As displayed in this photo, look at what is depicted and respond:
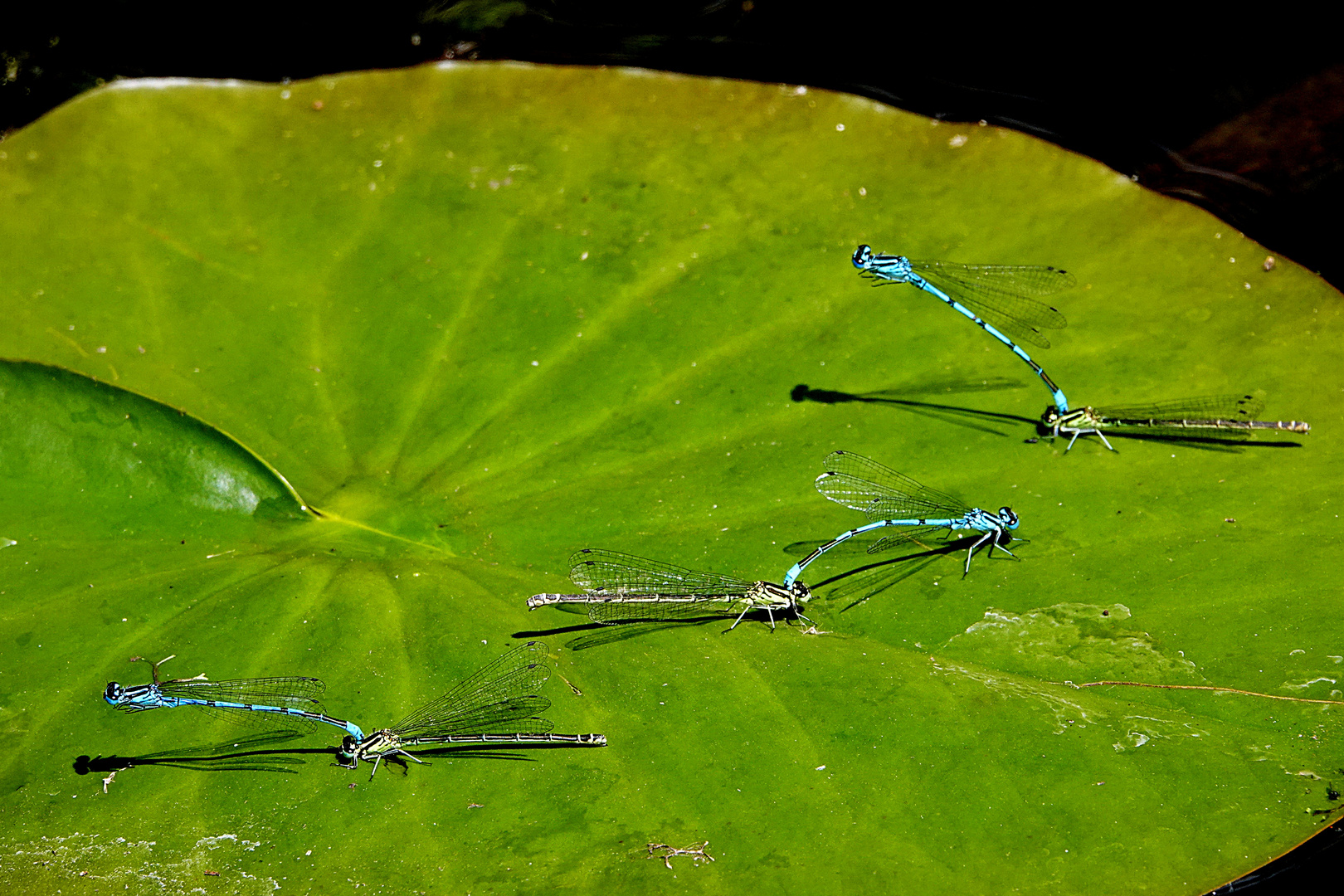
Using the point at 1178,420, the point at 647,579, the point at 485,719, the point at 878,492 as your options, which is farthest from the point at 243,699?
the point at 1178,420

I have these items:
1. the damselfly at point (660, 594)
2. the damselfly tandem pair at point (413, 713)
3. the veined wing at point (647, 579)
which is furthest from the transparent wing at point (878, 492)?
the damselfly tandem pair at point (413, 713)

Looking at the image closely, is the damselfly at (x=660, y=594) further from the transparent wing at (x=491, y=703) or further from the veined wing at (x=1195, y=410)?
the veined wing at (x=1195, y=410)

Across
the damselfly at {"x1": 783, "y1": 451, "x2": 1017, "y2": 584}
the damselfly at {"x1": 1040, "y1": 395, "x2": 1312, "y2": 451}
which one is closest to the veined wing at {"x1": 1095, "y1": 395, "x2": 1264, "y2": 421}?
the damselfly at {"x1": 1040, "y1": 395, "x2": 1312, "y2": 451}

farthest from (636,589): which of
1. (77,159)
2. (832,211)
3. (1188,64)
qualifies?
(1188,64)

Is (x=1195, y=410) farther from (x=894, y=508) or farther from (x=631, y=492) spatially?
(x=631, y=492)

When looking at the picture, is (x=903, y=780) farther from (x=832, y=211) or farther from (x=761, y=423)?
(x=832, y=211)

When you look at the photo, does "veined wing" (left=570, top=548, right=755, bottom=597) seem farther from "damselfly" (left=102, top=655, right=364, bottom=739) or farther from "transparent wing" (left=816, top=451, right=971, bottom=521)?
"damselfly" (left=102, top=655, right=364, bottom=739)
